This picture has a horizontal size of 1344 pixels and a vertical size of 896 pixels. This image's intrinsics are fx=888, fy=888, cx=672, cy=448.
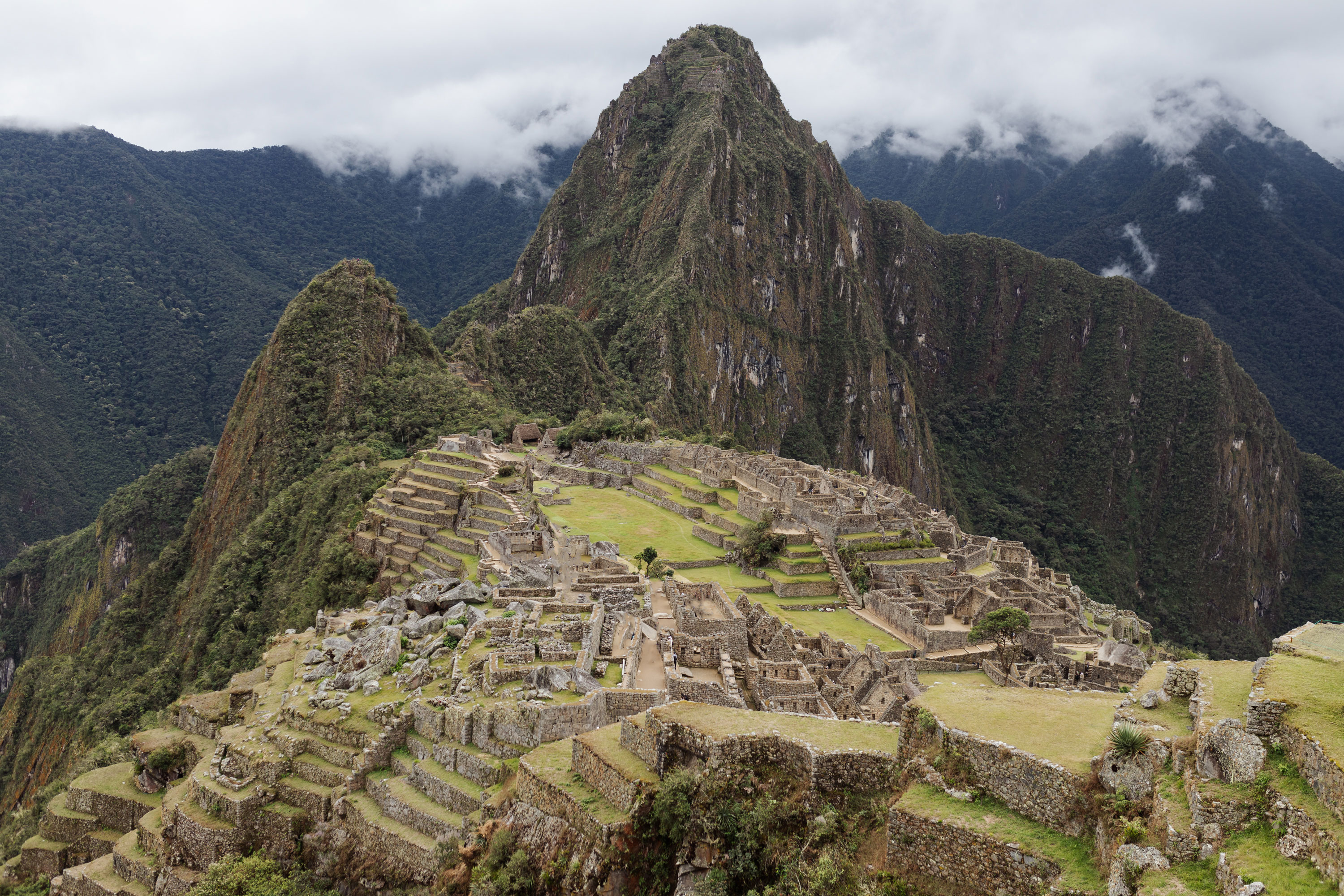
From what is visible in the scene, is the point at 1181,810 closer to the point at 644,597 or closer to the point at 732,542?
the point at 644,597

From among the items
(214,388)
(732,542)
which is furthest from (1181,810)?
(214,388)

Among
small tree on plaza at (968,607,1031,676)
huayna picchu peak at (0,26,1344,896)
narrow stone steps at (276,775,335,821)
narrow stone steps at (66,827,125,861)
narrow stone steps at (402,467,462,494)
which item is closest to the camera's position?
huayna picchu peak at (0,26,1344,896)

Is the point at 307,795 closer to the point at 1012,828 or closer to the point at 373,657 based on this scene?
the point at 373,657

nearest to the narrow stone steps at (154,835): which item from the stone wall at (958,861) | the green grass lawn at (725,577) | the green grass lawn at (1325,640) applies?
the stone wall at (958,861)

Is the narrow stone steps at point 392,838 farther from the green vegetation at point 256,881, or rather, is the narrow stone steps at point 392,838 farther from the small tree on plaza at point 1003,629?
the small tree on plaza at point 1003,629

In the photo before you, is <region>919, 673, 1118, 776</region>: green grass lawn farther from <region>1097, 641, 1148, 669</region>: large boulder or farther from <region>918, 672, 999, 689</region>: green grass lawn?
<region>1097, 641, 1148, 669</region>: large boulder

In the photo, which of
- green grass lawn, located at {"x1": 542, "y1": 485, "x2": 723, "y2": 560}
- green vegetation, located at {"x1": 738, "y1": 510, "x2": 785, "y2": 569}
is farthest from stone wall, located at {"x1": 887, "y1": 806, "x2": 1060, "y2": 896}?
green vegetation, located at {"x1": 738, "y1": 510, "x2": 785, "y2": 569}
